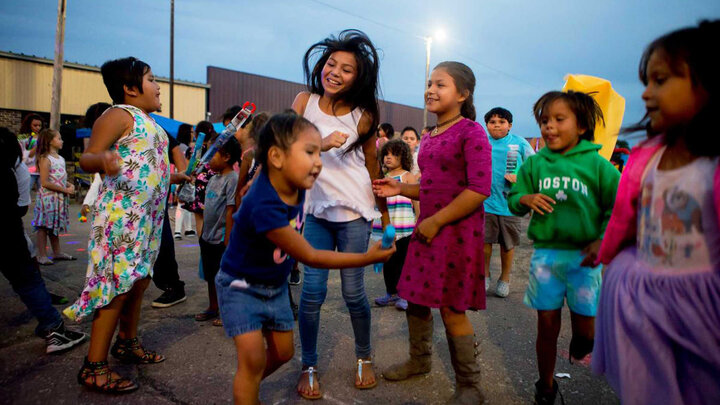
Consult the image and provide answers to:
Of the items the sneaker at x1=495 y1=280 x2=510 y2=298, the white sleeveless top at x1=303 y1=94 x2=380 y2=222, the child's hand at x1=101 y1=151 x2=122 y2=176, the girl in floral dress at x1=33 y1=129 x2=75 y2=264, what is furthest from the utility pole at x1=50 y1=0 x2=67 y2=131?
the sneaker at x1=495 y1=280 x2=510 y2=298

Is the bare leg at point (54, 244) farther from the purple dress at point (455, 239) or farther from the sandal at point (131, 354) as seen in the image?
the purple dress at point (455, 239)

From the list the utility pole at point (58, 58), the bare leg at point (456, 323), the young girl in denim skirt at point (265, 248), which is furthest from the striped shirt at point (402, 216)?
the utility pole at point (58, 58)

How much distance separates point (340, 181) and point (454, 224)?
708 mm

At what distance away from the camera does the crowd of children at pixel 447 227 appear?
1404 millimetres

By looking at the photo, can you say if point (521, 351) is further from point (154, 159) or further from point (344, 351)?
point (154, 159)

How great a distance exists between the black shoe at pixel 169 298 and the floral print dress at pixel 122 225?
1.50 m

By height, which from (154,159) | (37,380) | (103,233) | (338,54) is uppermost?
(338,54)

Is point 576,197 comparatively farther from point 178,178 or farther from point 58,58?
point 58,58

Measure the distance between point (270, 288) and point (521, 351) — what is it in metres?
2.15

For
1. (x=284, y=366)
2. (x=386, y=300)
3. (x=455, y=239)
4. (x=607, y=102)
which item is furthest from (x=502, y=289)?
(x=284, y=366)

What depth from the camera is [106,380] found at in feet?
8.10

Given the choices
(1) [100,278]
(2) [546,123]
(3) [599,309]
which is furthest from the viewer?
(1) [100,278]

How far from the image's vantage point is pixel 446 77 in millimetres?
2449

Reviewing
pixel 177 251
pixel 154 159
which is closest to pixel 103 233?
pixel 154 159
